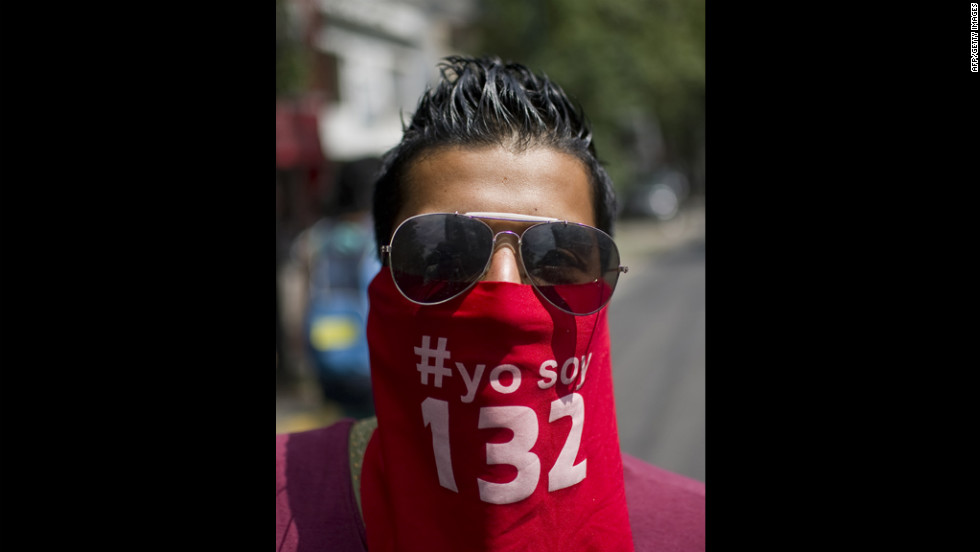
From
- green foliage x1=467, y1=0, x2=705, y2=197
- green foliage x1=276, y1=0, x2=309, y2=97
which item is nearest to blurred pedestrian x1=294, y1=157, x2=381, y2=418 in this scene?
green foliage x1=276, y1=0, x2=309, y2=97

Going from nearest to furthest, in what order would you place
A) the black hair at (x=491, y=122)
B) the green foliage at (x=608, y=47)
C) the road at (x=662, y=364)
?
1. the black hair at (x=491, y=122)
2. the road at (x=662, y=364)
3. the green foliage at (x=608, y=47)

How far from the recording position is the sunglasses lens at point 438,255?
1263 millimetres

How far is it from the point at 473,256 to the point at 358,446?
47 cm

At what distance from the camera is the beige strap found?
1379 mm

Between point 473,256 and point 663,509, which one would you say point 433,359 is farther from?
point 663,509

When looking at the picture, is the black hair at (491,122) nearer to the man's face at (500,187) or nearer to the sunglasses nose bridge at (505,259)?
the man's face at (500,187)

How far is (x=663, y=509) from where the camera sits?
1460mm

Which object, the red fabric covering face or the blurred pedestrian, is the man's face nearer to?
the red fabric covering face

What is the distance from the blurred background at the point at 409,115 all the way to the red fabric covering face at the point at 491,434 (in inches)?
19.3

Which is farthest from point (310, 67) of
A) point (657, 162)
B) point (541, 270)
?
point (657, 162)

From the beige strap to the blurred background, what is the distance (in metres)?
0.64

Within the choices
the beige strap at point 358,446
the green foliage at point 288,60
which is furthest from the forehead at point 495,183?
the green foliage at point 288,60

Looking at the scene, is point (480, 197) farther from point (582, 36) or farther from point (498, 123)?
point (582, 36)
